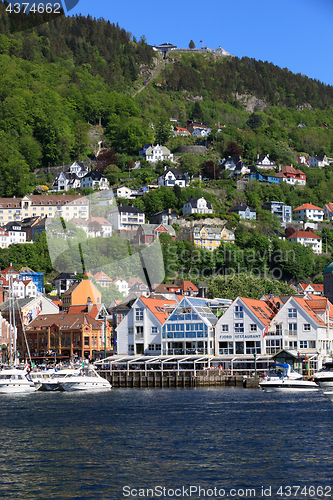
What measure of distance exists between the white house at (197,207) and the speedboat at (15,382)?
298 feet

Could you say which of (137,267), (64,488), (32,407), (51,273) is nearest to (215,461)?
(64,488)

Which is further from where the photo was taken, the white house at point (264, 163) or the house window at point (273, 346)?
the white house at point (264, 163)

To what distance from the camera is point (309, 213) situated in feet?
566

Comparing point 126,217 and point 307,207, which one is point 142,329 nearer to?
point 126,217

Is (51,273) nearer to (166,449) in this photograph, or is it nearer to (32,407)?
(32,407)

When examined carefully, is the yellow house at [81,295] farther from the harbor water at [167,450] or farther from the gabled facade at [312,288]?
the harbor water at [167,450]

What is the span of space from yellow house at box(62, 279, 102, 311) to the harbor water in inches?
2408

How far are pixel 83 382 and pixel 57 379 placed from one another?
10.1 feet

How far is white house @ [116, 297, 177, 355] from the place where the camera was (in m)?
76.6

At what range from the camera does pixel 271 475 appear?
23.7 m

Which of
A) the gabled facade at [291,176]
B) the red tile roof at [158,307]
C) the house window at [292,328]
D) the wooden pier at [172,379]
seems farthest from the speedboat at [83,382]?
the gabled facade at [291,176]

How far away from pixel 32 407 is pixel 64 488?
2669cm

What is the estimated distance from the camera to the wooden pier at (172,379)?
219 feet

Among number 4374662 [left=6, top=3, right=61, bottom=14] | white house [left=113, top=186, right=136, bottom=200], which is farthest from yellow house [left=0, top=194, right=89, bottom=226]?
number 4374662 [left=6, top=3, right=61, bottom=14]
